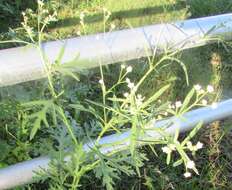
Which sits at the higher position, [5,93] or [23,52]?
[5,93]

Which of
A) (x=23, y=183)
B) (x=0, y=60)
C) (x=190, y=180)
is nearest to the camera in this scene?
(x=0, y=60)

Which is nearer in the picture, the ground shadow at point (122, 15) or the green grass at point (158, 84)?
the green grass at point (158, 84)

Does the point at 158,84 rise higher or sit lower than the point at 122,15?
lower

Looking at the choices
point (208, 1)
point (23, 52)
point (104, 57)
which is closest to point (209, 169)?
point (104, 57)

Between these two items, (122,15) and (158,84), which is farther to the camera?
(122,15)

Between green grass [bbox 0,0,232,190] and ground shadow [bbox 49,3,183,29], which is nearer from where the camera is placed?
green grass [bbox 0,0,232,190]

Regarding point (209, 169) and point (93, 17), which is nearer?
point (209, 169)

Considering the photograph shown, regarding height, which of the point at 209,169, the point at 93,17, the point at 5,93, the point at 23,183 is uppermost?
the point at 93,17

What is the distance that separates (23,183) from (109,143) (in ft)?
0.99

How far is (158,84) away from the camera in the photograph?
3.29 metres

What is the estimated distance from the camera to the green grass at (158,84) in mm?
2373

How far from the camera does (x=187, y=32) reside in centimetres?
173

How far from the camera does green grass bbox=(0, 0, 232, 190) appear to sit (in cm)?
237

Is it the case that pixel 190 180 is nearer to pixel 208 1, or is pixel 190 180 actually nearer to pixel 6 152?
pixel 6 152
